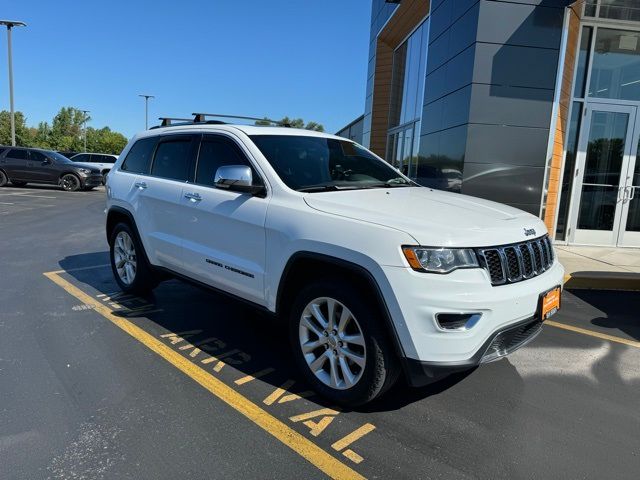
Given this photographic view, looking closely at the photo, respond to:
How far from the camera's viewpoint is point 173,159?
15.5ft

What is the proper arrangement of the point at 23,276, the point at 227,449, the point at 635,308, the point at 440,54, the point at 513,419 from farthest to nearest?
the point at 440,54 < the point at 23,276 < the point at 635,308 < the point at 513,419 < the point at 227,449

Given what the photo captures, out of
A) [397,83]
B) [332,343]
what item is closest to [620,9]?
[397,83]

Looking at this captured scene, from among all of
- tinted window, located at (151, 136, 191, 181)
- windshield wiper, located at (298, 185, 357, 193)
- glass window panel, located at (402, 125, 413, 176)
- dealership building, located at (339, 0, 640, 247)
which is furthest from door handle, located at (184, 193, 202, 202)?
glass window panel, located at (402, 125, 413, 176)

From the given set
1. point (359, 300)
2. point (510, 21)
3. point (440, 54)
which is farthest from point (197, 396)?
point (440, 54)

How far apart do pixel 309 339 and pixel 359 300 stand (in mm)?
600

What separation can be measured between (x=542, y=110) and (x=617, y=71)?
2180 millimetres

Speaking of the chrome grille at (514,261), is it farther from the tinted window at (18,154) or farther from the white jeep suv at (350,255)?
the tinted window at (18,154)

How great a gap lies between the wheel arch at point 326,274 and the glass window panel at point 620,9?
8.69 metres

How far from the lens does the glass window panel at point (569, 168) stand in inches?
373

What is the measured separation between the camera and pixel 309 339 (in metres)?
Result: 3.33

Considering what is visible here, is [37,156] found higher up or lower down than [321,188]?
higher up

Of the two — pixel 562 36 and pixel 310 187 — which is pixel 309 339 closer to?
pixel 310 187

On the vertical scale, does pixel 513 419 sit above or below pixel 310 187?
below

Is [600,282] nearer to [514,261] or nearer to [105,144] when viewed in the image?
[514,261]
